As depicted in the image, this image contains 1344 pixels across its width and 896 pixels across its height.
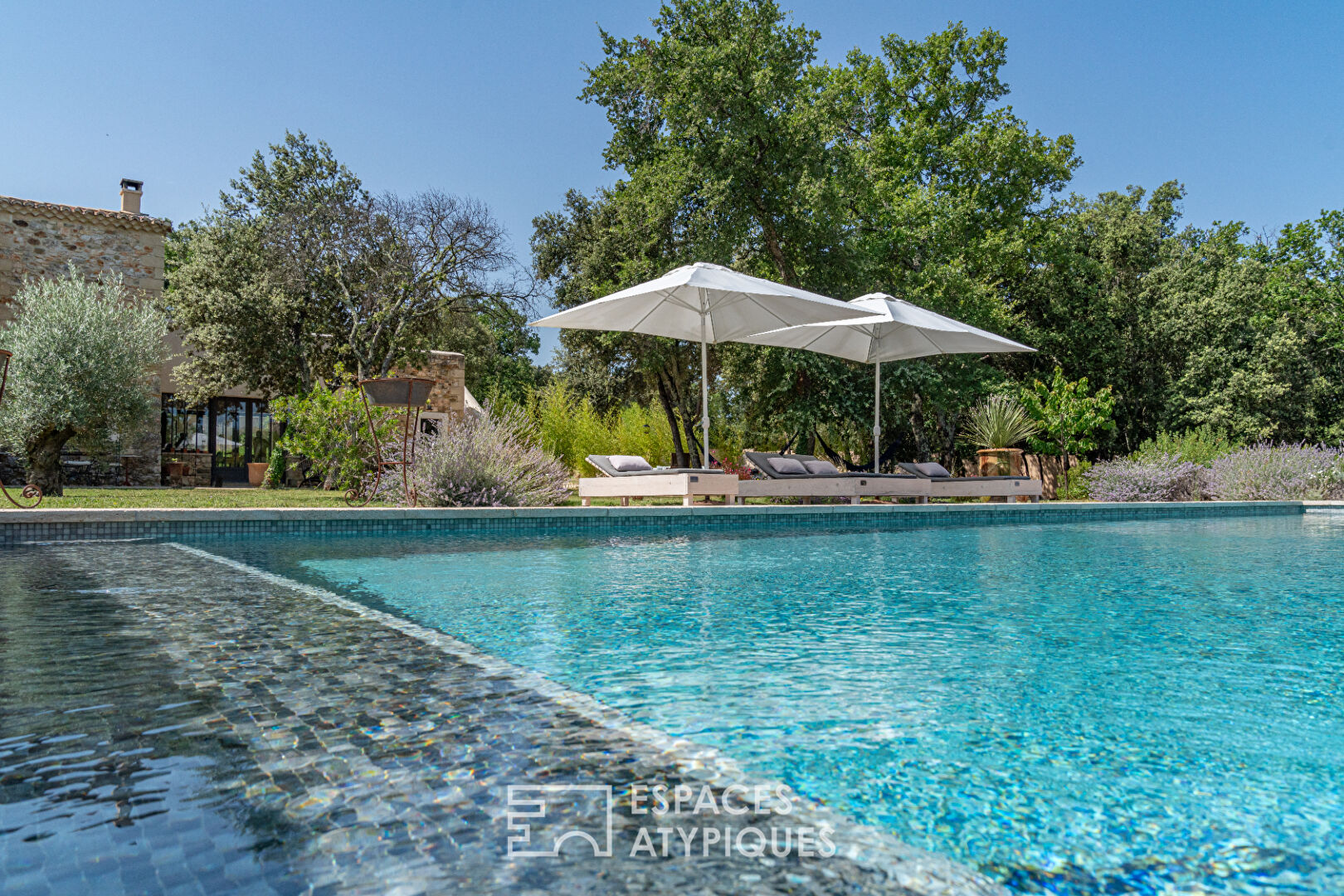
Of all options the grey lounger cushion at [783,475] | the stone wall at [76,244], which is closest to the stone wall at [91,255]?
the stone wall at [76,244]

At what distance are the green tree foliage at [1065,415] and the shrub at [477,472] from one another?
1050 cm

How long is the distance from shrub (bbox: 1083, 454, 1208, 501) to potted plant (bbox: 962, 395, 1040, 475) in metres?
1.45

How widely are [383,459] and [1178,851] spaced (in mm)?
9364

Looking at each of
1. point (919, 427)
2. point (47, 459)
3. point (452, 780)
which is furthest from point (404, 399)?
point (919, 427)

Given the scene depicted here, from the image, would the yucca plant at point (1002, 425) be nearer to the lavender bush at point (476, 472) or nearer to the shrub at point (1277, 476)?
the shrub at point (1277, 476)

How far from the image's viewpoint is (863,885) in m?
1.20

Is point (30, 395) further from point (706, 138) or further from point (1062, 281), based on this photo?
point (1062, 281)

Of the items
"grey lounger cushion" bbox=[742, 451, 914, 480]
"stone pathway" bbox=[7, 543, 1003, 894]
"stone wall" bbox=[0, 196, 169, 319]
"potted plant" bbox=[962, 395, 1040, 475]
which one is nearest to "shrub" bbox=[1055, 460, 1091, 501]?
"potted plant" bbox=[962, 395, 1040, 475]

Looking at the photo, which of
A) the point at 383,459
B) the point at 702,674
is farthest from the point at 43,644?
the point at 383,459

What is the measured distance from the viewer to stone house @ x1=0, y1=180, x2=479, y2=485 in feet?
54.8

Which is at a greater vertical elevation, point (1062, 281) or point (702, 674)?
point (1062, 281)

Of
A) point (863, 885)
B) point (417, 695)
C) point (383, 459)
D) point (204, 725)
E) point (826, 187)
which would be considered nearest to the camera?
point (863, 885)

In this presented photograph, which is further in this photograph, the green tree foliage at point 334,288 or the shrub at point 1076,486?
the green tree foliage at point 334,288

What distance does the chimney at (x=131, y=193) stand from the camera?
1872 centimetres
